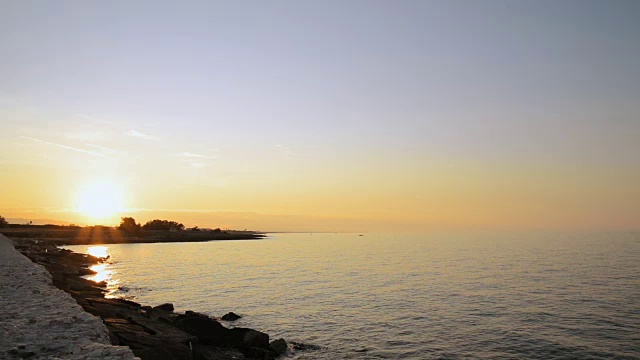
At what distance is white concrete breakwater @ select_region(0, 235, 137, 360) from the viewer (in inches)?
498

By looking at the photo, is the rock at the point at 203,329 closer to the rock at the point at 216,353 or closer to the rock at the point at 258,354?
the rock at the point at 216,353

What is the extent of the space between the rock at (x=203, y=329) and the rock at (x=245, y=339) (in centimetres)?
48

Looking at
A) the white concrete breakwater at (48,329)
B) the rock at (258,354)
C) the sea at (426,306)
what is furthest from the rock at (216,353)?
the white concrete breakwater at (48,329)

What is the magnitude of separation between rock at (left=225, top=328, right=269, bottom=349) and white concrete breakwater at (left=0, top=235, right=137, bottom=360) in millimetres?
8291

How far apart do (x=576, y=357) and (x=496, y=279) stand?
1305 inches

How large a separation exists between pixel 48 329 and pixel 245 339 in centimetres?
1090

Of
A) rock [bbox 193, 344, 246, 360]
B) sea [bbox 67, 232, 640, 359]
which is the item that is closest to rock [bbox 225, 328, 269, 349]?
rock [bbox 193, 344, 246, 360]

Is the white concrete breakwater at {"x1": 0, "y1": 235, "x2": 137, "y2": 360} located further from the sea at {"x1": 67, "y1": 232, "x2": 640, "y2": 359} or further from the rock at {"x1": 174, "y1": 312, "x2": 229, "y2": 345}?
the sea at {"x1": 67, "y1": 232, "x2": 640, "y2": 359}

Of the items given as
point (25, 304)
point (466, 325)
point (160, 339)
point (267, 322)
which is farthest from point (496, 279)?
point (25, 304)

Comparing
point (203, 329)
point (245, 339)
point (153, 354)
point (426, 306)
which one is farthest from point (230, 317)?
point (153, 354)

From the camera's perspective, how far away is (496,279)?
2174 inches

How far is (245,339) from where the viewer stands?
936 inches

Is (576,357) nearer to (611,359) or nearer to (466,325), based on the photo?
(611,359)

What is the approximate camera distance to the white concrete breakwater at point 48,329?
1264cm
